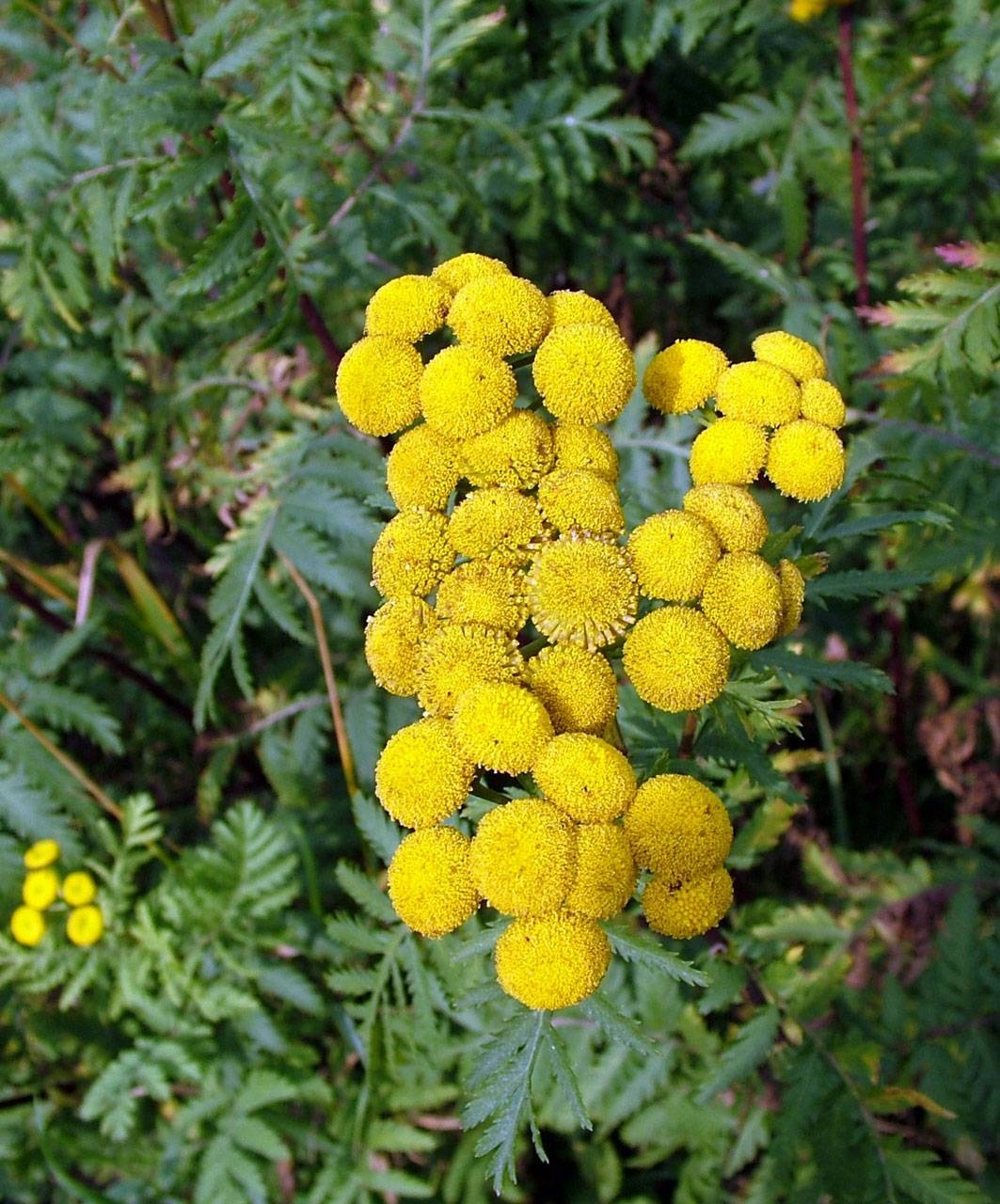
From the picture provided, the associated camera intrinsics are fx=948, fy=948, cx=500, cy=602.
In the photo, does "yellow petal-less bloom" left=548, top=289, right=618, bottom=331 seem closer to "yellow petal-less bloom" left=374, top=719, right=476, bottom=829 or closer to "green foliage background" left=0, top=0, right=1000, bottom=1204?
"green foliage background" left=0, top=0, right=1000, bottom=1204

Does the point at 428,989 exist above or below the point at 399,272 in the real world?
below

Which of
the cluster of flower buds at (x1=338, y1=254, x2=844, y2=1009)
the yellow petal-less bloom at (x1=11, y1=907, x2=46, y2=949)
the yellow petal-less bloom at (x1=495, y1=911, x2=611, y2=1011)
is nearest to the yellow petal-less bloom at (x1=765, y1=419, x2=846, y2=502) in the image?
the cluster of flower buds at (x1=338, y1=254, x2=844, y2=1009)

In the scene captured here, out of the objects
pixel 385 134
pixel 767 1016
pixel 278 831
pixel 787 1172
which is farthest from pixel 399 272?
pixel 787 1172

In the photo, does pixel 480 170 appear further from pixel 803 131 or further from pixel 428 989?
pixel 428 989

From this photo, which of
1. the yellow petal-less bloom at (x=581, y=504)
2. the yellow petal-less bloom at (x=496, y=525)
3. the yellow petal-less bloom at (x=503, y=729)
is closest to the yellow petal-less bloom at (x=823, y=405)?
the yellow petal-less bloom at (x=581, y=504)

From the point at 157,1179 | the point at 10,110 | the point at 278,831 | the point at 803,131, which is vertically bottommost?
the point at 157,1179

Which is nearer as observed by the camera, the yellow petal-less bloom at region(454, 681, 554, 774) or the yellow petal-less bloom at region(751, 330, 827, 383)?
the yellow petal-less bloom at region(454, 681, 554, 774)

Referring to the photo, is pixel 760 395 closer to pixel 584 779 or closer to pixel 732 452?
pixel 732 452
